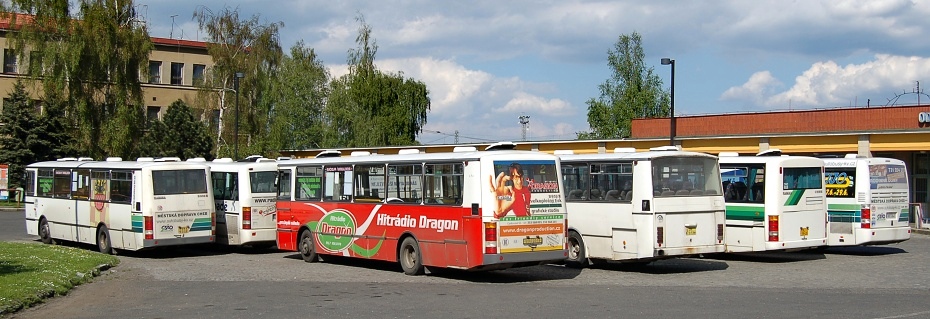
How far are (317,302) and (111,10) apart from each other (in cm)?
4423

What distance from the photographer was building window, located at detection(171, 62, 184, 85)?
7325 centimetres

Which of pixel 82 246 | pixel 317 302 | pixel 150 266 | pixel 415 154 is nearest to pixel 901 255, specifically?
pixel 415 154

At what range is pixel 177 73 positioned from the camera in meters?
73.5

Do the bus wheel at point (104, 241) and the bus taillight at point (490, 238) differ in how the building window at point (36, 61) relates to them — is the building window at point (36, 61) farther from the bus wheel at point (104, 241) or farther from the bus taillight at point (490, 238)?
the bus taillight at point (490, 238)

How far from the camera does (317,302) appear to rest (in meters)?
14.5

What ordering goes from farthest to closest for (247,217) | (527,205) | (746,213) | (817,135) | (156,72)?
(156,72) → (817,135) → (247,217) → (746,213) → (527,205)

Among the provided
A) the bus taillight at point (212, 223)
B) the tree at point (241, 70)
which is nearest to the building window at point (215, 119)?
the tree at point (241, 70)

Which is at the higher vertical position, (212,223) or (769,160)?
(769,160)

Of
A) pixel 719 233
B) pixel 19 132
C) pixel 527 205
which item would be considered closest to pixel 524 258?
pixel 527 205

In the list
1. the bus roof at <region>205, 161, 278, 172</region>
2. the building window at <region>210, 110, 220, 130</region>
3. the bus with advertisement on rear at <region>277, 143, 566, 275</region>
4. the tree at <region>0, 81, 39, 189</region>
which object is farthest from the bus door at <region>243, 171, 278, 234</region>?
the building window at <region>210, 110, 220, 130</region>

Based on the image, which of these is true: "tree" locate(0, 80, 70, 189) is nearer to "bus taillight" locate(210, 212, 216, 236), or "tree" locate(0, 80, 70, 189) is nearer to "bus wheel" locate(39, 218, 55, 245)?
"bus wheel" locate(39, 218, 55, 245)

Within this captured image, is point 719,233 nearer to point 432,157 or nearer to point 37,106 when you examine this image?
point 432,157

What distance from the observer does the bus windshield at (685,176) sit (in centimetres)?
1888

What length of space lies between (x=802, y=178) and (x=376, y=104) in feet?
177
